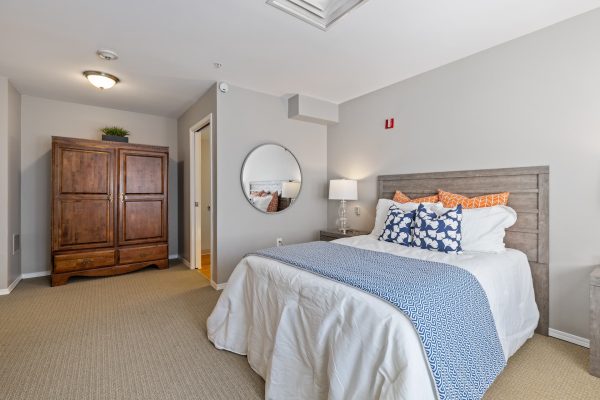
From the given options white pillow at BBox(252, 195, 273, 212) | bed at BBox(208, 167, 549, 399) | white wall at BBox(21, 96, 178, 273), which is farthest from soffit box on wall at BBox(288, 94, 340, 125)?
white wall at BBox(21, 96, 178, 273)

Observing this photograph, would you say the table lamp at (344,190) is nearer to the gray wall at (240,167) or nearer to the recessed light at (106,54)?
the gray wall at (240,167)

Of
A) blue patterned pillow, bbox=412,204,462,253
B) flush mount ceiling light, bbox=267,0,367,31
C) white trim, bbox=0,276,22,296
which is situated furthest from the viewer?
white trim, bbox=0,276,22,296

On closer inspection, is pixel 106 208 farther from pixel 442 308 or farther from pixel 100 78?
pixel 442 308

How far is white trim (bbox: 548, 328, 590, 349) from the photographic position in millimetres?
2150

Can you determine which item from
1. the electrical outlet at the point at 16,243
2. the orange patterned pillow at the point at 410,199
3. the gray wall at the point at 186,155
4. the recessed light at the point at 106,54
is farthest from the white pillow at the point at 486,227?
the electrical outlet at the point at 16,243

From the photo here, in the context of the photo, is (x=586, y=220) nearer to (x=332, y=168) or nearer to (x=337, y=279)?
(x=337, y=279)

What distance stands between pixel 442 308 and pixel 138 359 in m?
1.98

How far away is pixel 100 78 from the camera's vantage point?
123 inches

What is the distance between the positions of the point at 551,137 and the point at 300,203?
278 centimetres

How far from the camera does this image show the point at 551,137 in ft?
7.58

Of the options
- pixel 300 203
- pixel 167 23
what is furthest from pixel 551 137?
pixel 167 23

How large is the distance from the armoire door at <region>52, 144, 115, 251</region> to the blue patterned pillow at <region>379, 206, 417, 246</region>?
11.6 feet

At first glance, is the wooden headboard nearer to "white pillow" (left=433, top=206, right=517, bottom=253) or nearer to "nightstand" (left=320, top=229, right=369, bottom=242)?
"white pillow" (left=433, top=206, right=517, bottom=253)

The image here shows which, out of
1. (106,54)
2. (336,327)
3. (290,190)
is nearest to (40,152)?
(106,54)
